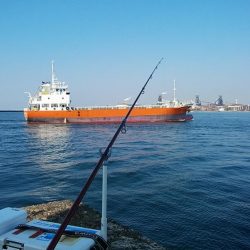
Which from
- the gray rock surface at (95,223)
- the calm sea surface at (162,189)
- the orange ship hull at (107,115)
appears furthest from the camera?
the orange ship hull at (107,115)

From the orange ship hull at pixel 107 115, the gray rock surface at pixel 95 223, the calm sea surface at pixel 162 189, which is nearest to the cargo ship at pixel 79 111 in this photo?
the orange ship hull at pixel 107 115

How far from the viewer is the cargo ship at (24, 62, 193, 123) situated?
58.2 meters

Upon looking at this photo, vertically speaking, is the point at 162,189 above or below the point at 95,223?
below

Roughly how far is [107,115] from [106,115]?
0.75 ft

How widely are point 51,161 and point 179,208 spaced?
13656 mm

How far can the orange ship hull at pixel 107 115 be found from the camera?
A: 5806 centimetres

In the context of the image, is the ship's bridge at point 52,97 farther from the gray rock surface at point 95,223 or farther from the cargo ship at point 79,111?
the gray rock surface at point 95,223

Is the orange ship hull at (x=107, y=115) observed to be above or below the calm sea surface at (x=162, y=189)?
above

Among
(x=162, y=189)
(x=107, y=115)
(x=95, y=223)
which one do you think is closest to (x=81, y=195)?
(x=95, y=223)

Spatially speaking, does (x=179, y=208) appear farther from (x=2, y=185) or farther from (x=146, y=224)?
(x=2, y=185)

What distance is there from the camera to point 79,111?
199 feet

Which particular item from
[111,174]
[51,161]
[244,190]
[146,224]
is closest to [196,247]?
[146,224]

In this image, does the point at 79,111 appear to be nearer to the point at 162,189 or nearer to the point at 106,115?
the point at 106,115

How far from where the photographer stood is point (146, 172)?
17656mm
